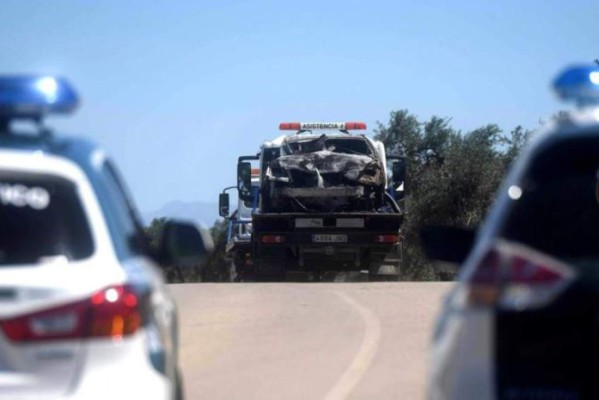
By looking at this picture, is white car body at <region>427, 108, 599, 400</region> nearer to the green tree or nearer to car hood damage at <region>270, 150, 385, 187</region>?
car hood damage at <region>270, 150, 385, 187</region>

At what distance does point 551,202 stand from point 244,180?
2296 cm

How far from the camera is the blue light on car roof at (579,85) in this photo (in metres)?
6.00

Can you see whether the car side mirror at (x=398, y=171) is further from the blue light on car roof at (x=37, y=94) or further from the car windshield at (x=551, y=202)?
the car windshield at (x=551, y=202)

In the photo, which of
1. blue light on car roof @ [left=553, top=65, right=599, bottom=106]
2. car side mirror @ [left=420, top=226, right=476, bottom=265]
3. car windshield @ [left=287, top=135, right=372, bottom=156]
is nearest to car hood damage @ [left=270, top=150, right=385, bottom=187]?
car windshield @ [left=287, top=135, right=372, bottom=156]

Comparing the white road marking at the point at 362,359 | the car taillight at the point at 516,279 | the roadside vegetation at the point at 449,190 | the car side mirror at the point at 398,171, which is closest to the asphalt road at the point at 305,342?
the white road marking at the point at 362,359

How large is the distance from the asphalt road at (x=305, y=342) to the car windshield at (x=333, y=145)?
6197 mm

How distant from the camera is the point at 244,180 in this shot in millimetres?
27656

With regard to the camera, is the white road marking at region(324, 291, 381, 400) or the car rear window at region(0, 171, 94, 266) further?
the white road marking at region(324, 291, 381, 400)

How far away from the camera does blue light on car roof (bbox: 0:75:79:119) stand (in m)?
5.74

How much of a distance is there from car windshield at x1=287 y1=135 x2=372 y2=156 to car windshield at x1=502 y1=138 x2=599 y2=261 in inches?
793

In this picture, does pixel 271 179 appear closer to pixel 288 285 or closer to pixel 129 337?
pixel 288 285

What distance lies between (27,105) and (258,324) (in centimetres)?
873

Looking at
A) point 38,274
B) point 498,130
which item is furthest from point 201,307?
point 498,130

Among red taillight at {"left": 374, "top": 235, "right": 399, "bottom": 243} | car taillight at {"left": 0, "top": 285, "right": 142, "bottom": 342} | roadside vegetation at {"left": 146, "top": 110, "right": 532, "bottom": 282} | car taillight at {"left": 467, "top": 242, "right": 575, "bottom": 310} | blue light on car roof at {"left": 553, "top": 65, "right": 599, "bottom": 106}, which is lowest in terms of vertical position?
roadside vegetation at {"left": 146, "top": 110, "right": 532, "bottom": 282}
